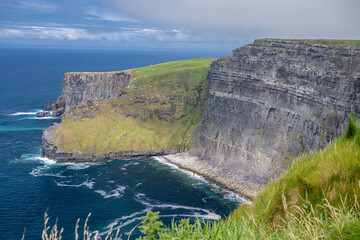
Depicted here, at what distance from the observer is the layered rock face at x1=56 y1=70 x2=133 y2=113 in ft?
568

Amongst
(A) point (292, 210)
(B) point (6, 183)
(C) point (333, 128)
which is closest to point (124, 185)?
(B) point (6, 183)

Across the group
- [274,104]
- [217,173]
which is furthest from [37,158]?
[274,104]

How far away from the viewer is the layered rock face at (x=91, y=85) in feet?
568

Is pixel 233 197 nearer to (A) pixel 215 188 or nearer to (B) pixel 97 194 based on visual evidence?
(A) pixel 215 188

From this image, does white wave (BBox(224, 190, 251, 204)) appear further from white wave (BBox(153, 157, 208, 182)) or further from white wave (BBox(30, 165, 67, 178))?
white wave (BBox(30, 165, 67, 178))

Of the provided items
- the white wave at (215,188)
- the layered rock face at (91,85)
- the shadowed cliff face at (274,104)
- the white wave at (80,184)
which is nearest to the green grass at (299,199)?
the white wave at (215,188)

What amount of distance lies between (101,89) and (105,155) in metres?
66.1

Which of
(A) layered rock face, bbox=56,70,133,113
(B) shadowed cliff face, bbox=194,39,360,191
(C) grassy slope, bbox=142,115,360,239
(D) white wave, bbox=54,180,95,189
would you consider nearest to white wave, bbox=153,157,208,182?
(B) shadowed cliff face, bbox=194,39,360,191

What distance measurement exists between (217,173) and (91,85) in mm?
105144

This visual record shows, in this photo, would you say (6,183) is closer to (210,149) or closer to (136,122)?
(136,122)

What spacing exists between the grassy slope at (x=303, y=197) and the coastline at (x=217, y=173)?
78603 millimetres

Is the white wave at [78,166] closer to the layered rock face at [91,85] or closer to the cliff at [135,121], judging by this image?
the cliff at [135,121]

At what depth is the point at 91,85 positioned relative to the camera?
181125 millimetres

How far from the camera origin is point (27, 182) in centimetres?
9919
